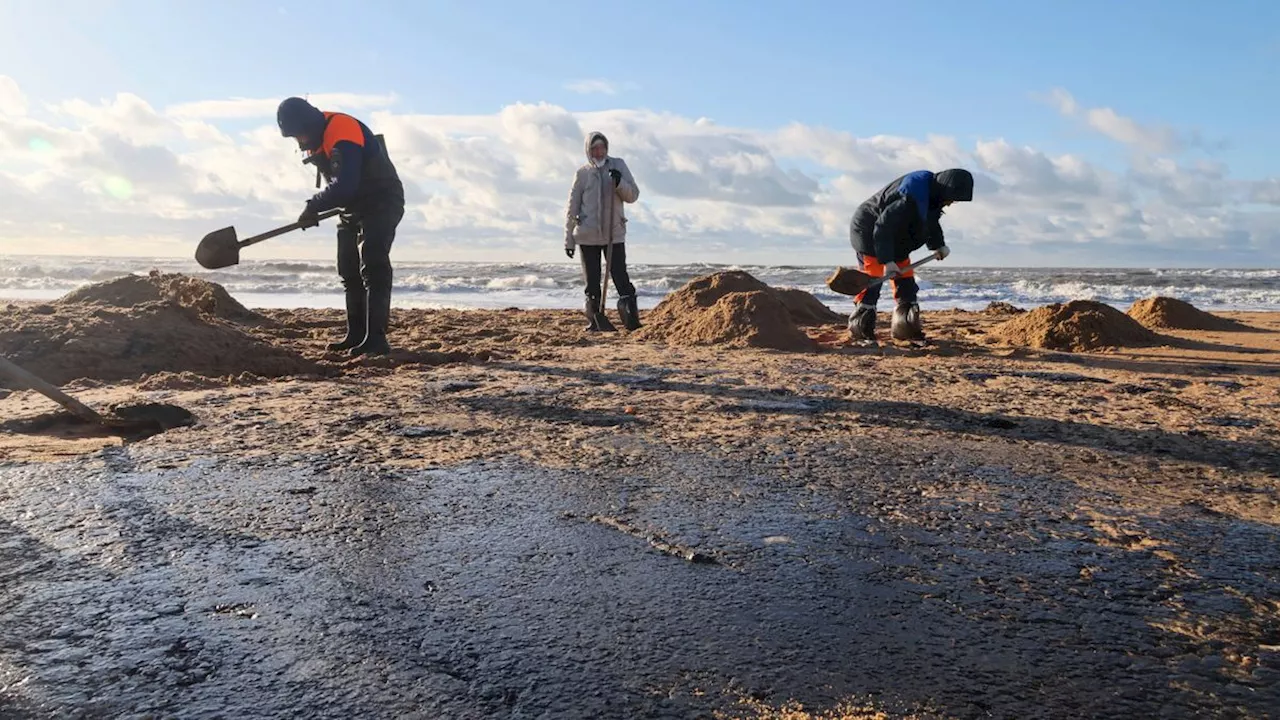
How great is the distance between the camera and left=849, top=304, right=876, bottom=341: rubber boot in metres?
6.92

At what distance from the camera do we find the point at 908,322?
6.89 metres

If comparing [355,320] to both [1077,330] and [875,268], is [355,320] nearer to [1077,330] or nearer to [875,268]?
[875,268]

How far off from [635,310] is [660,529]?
5994 millimetres

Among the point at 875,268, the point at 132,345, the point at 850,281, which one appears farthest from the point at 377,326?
the point at 875,268

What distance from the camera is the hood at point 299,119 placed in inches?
214

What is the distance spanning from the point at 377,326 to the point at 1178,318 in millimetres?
7872

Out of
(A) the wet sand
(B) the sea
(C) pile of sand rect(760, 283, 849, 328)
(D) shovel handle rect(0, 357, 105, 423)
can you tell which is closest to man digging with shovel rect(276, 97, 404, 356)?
(A) the wet sand

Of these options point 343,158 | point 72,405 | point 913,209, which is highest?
point 343,158

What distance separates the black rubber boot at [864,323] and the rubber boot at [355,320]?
12.4 ft

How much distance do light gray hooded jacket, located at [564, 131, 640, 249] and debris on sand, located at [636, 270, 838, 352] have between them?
0.90 metres

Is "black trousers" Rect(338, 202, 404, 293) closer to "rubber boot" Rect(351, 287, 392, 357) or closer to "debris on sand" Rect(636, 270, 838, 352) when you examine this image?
"rubber boot" Rect(351, 287, 392, 357)

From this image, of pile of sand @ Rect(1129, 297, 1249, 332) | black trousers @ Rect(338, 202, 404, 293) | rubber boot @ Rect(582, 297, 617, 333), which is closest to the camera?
black trousers @ Rect(338, 202, 404, 293)

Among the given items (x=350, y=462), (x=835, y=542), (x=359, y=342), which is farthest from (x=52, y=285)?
(x=835, y=542)

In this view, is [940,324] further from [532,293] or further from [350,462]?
[532,293]
